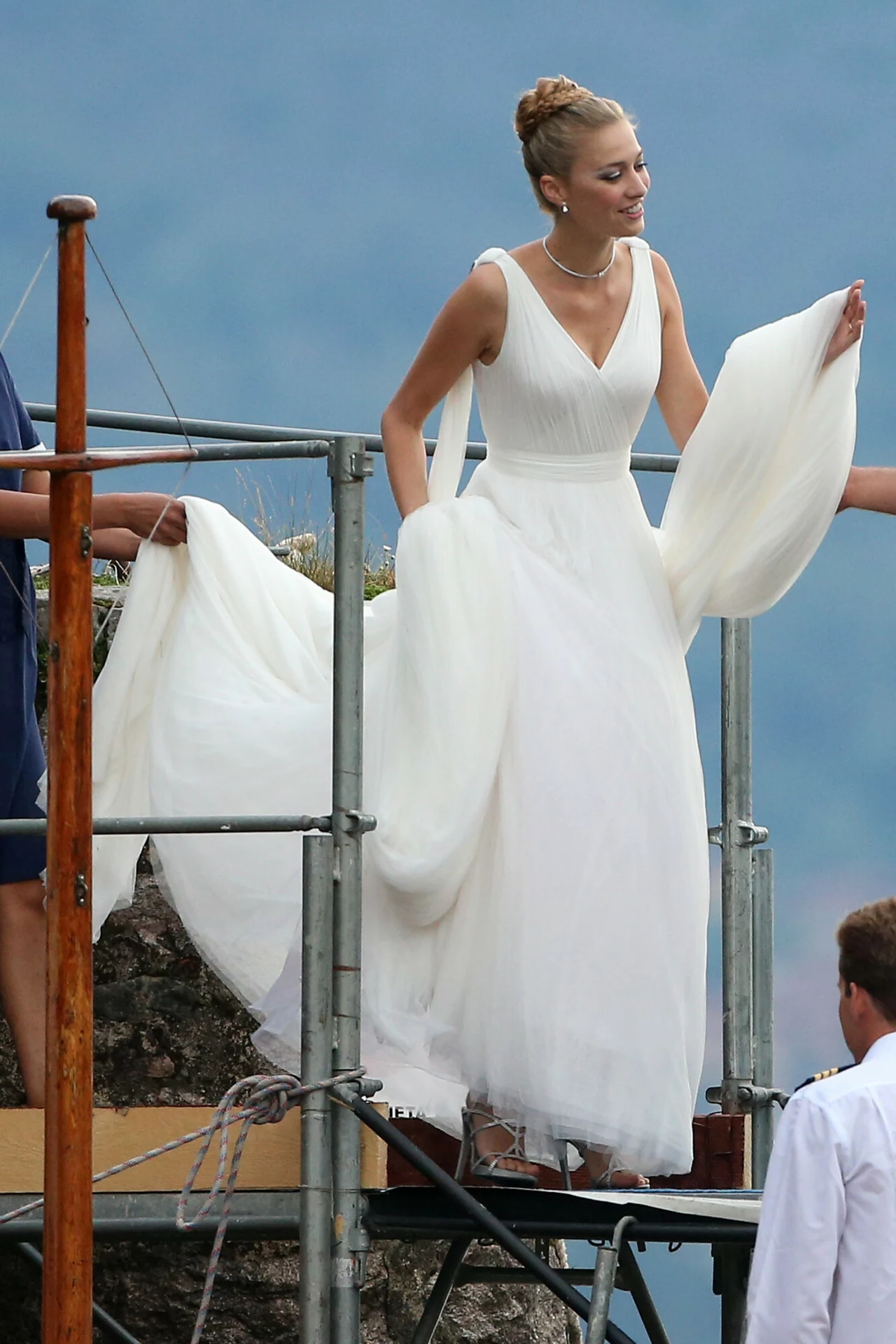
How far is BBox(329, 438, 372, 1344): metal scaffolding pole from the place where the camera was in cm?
358

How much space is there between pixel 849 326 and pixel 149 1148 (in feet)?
6.12

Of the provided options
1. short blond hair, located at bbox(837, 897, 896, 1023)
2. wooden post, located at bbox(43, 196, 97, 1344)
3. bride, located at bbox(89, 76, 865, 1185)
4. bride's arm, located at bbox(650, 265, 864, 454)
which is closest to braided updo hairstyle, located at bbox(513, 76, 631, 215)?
bride, located at bbox(89, 76, 865, 1185)

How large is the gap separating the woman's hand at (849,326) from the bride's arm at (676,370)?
0.33 metres

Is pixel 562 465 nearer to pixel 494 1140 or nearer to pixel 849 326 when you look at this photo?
pixel 849 326

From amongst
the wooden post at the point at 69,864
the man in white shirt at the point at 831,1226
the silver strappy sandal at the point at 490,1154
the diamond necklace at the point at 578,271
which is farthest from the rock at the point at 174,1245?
the man in white shirt at the point at 831,1226

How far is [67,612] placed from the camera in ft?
9.96

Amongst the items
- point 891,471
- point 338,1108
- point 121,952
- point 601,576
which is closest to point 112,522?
point 601,576

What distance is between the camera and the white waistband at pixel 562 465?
3.98m

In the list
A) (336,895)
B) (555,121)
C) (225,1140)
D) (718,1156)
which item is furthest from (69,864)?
(718,1156)

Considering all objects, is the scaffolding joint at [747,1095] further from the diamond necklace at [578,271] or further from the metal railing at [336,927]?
the diamond necklace at [578,271]

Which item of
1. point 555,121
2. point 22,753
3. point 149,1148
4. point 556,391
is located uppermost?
point 555,121

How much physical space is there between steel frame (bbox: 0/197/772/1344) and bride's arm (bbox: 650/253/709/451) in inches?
22.8

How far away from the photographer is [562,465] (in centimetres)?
398

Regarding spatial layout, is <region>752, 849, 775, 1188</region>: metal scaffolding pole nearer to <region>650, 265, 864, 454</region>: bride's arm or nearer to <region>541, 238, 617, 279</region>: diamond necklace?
<region>650, 265, 864, 454</region>: bride's arm
